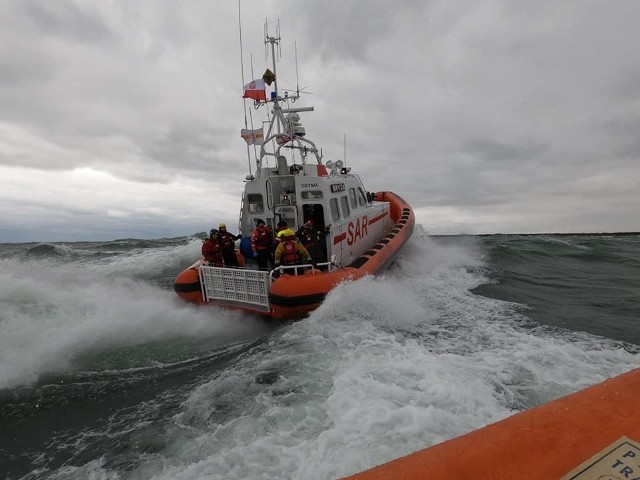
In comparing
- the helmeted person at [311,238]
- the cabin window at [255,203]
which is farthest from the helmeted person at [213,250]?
the helmeted person at [311,238]

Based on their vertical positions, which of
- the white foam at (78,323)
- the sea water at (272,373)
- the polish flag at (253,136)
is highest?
the polish flag at (253,136)

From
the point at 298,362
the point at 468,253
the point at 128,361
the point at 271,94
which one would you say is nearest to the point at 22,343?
the point at 128,361

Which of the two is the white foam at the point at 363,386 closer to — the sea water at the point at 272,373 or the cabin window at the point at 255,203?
the sea water at the point at 272,373

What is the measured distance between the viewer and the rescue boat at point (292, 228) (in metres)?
5.21

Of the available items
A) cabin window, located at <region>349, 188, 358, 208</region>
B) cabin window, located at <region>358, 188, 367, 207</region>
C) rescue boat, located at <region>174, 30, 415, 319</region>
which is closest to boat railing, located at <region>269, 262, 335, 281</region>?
rescue boat, located at <region>174, 30, 415, 319</region>

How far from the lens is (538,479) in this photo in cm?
116

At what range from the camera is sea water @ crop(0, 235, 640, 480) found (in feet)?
8.00

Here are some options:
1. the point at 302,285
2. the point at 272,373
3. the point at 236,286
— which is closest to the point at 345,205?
the point at 302,285

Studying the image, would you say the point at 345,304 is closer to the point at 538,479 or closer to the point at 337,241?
the point at 337,241

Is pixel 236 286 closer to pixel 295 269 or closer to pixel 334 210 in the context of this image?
pixel 295 269

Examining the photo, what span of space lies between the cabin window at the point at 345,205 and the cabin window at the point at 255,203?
1.59 meters

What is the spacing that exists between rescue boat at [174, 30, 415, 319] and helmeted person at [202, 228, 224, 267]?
22cm

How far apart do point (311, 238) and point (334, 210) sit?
33.1 inches

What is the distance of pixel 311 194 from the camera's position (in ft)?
21.5
